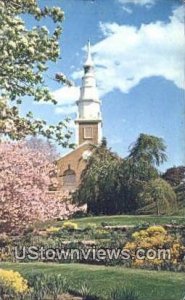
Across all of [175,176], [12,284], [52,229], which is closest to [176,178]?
[175,176]

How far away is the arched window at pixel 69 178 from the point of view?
449 cm

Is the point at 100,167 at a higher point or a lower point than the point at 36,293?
higher

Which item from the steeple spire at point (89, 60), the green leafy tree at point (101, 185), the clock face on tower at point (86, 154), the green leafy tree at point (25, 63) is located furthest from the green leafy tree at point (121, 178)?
the steeple spire at point (89, 60)

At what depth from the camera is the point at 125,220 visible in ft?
14.8

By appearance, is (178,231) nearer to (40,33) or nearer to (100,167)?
(100,167)

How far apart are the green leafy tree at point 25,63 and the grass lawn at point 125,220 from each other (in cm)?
56

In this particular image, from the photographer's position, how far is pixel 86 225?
4523 mm

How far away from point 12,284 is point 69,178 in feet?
2.54

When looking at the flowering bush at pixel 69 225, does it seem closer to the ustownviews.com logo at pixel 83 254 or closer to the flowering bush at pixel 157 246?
the ustownviews.com logo at pixel 83 254

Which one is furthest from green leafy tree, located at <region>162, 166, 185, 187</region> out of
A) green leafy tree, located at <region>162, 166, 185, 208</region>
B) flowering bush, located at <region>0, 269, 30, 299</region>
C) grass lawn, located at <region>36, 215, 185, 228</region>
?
flowering bush, located at <region>0, 269, 30, 299</region>

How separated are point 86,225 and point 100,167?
40 cm

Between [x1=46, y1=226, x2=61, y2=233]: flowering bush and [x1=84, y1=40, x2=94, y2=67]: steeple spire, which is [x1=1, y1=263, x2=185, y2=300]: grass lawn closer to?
[x1=46, y1=226, x2=61, y2=233]: flowering bush

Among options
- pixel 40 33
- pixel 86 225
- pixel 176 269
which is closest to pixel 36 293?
pixel 86 225

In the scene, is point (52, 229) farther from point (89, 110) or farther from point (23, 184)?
point (89, 110)
